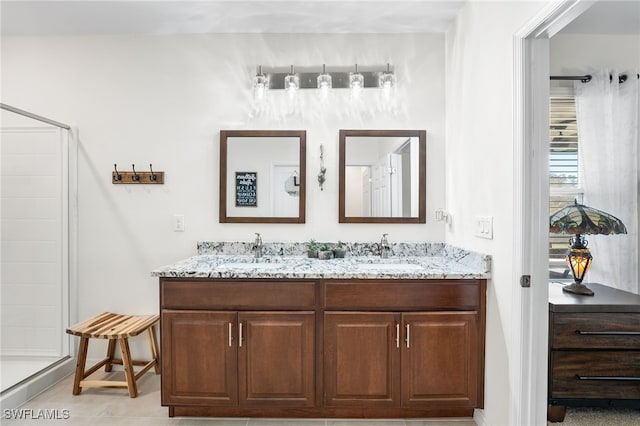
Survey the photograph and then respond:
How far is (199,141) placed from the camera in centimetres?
262

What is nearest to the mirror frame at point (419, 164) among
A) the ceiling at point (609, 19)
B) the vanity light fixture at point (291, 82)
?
the vanity light fixture at point (291, 82)

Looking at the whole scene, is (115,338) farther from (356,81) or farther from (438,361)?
(356,81)

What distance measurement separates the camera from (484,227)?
6.42 feet

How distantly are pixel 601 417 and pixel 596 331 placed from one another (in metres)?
0.60

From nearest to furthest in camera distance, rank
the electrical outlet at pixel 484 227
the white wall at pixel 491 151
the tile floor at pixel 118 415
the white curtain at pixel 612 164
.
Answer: the white wall at pixel 491 151 < the electrical outlet at pixel 484 227 < the tile floor at pixel 118 415 < the white curtain at pixel 612 164

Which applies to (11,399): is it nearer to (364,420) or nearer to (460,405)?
(364,420)

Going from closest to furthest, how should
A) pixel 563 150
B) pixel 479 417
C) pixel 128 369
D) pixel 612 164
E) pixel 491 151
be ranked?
pixel 491 151, pixel 479 417, pixel 128 369, pixel 612 164, pixel 563 150

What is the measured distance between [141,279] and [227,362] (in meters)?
1.10

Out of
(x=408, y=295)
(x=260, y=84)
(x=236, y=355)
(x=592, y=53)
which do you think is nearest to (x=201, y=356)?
(x=236, y=355)

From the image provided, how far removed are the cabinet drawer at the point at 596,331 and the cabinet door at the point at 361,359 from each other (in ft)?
2.84

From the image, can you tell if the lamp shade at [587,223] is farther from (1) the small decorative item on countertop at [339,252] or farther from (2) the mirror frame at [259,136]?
(2) the mirror frame at [259,136]

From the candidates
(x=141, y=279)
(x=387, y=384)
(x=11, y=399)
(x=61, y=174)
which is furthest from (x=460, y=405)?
(x=61, y=174)

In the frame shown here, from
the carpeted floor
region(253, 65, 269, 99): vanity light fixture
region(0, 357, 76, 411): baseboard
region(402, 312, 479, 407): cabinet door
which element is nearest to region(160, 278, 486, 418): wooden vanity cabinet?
region(402, 312, 479, 407): cabinet door

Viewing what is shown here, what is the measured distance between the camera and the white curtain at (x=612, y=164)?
2.35 m
